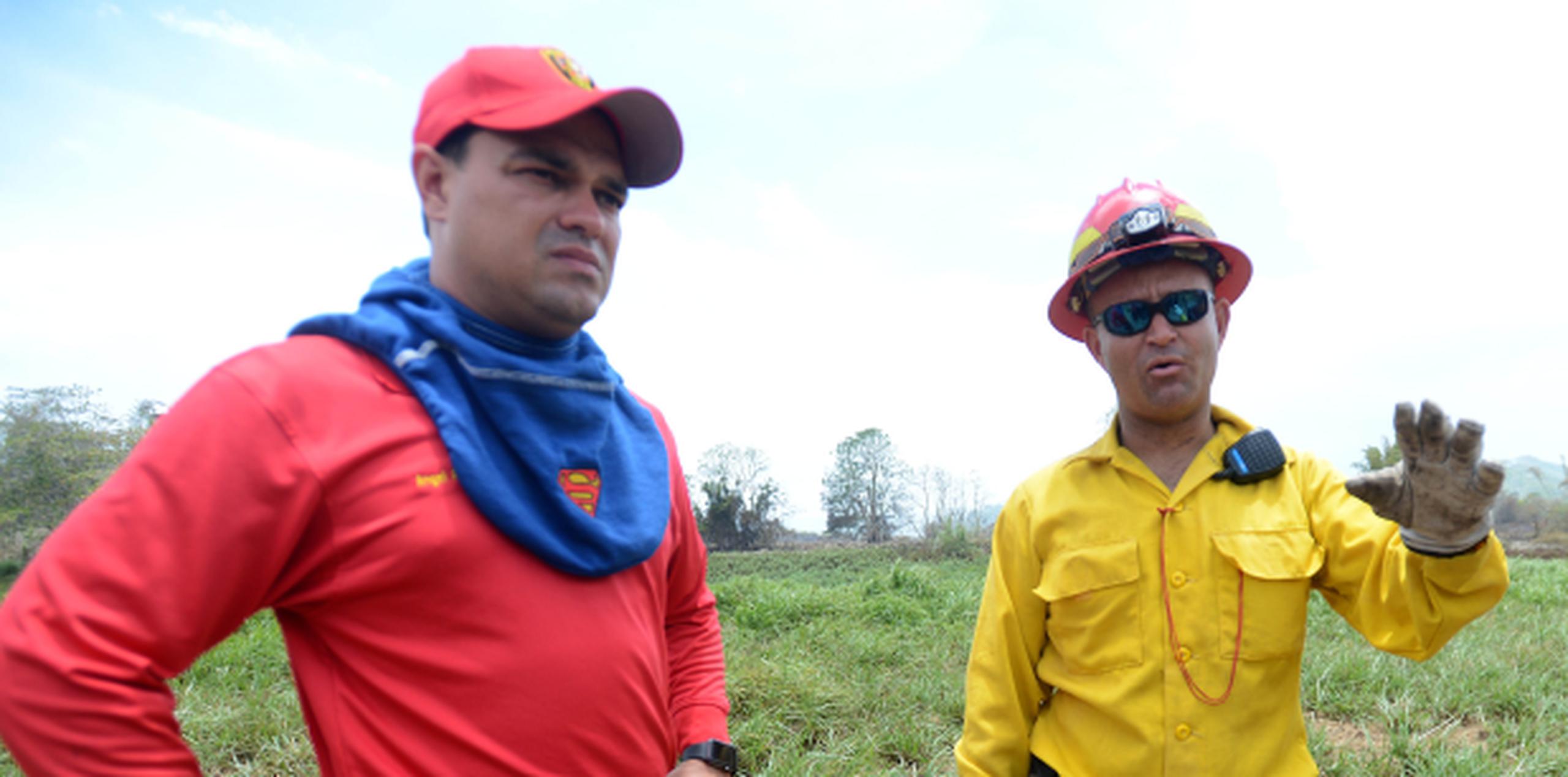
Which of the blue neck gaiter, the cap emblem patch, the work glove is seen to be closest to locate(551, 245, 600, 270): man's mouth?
the blue neck gaiter

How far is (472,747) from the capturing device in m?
1.36

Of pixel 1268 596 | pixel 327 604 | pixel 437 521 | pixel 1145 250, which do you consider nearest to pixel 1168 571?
pixel 1268 596

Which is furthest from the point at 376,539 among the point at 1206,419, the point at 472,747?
the point at 1206,419

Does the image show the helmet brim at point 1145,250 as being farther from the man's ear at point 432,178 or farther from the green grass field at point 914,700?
the green grass field at point 914,700

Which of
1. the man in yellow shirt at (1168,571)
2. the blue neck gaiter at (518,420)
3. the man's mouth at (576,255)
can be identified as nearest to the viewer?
the blue neck gaiter at (518,420)

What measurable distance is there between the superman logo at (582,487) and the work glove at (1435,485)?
1.44 m

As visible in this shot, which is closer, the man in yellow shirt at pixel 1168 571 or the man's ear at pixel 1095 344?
the man in yellow shirt at pixel 1168 571

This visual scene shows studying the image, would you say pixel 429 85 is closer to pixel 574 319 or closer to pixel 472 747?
pixel 574 319

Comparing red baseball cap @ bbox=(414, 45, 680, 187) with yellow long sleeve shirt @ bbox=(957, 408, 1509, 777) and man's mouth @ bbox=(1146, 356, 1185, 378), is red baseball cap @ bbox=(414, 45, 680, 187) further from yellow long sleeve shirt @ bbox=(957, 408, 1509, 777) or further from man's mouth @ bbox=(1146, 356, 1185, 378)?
yellow long sleeve shirt @ bbox=(957, 408, 1509, 777)

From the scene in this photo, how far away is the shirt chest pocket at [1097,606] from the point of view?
7.02 ft

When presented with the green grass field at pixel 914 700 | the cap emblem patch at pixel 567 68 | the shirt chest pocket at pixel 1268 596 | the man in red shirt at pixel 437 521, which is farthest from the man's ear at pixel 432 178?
the green grass field at pixel 914 700

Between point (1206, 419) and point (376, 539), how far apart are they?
6.40 ft

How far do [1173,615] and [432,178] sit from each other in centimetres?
186

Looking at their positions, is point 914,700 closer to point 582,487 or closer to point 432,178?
point 582,487
